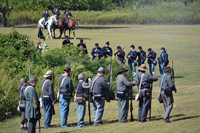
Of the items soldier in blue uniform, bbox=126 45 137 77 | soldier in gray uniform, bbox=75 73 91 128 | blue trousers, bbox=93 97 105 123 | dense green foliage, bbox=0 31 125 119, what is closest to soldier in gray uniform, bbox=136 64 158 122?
blue trousers, bbox=93 97 105 123

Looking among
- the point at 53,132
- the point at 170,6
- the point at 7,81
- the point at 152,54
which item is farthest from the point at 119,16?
the point at 53,132

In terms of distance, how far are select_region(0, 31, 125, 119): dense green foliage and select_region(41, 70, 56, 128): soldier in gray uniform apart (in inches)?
176

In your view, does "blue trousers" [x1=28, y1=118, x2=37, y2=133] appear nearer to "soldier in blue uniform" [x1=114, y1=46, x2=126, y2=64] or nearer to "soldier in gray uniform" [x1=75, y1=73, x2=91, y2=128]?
"soldier in gray uniform" [x1=75, y1=73, x2=91, y2=128]

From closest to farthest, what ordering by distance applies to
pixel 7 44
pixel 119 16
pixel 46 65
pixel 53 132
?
pixel 53 132 < pixel 46 65 < pixel 7 44 < pixel 119 16

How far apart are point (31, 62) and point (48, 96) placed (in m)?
7.02

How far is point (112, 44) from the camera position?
Answer: 35.3m

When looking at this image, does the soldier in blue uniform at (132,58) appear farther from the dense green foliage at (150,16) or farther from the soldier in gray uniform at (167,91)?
the dense green foliage at (150,16)

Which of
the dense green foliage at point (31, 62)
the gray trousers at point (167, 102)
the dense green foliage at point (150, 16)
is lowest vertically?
the gray trousers at point (167, 102)

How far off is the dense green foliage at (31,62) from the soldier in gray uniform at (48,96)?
14.7 ft

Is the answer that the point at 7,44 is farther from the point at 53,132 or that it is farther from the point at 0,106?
the point at 53,132

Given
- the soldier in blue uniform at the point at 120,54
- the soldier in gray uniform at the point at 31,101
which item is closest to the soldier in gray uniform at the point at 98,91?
the soldier in gray uniform at the point at 31,101

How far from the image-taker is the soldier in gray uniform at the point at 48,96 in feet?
36.3

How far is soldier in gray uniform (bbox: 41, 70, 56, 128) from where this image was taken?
1107cm

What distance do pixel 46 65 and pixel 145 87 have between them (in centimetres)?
785
